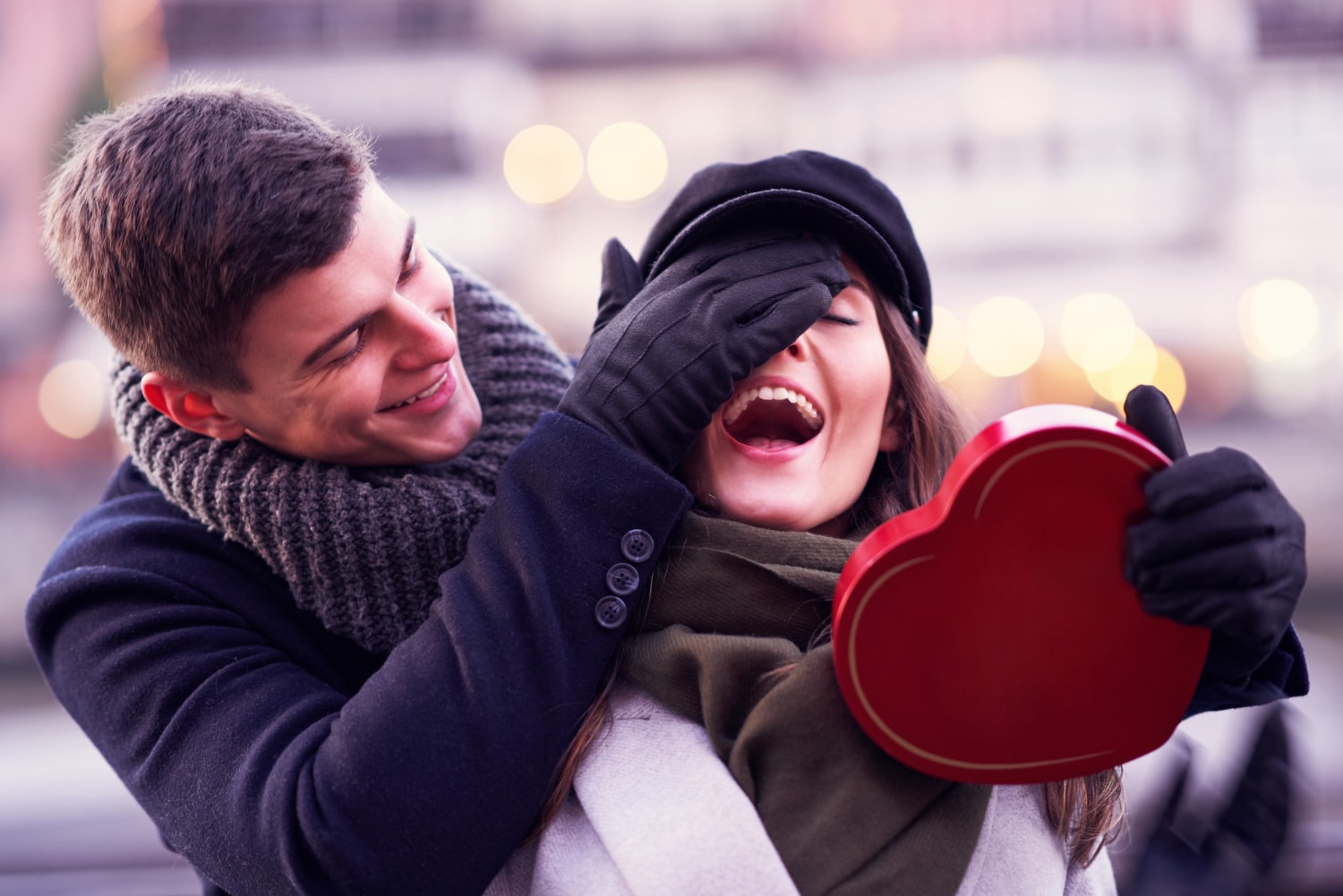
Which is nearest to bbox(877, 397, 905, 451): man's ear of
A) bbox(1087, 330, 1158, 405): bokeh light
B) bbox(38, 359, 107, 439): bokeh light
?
bbox(1087, 330, 1158, 405): bokeh light

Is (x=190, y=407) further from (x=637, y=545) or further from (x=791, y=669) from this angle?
(x=791, y=669)

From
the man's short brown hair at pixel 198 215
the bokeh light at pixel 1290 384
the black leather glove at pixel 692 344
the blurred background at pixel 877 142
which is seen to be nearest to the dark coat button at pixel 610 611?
the black leather glove at pixel 692 344

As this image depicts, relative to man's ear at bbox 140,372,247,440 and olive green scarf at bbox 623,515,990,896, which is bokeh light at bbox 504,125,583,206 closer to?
man's ear at bbox 140,372,247,440

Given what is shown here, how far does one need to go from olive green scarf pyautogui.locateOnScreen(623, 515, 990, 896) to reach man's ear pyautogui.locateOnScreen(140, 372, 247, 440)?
54 cm

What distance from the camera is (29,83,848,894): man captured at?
93cm

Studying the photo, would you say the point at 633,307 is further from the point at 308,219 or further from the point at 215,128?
the point at 215,128

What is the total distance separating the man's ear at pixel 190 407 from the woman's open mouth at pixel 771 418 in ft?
1.89

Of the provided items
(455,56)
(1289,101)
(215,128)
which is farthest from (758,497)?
(1289,101)

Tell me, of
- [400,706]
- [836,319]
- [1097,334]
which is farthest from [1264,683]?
[1097,334]

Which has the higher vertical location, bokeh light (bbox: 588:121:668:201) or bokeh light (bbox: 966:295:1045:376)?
bokeh light (bbox: 588:121:668:201)

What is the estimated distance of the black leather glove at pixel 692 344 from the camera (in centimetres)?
100

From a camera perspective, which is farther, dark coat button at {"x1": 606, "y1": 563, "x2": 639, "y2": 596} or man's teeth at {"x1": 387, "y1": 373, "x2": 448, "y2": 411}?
man's teeth at {"x1": 387, "y1": 373, "x2": 448, "y2": 411}

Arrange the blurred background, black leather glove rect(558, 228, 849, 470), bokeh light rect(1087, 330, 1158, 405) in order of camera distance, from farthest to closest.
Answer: the blurred background, bokeh light rect(1087, 330, 1158, 405), black leather glove rect(558, 228, 849, 470)

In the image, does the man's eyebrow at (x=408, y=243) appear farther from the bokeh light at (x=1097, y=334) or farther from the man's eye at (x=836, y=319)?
the bokeh light at (x=1097, y=334)
